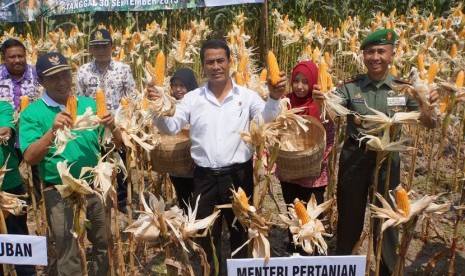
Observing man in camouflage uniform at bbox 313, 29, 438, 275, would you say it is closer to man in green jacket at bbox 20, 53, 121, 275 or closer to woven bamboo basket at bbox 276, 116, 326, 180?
woven bamboo basket at bbox 276, 116, 326, 180

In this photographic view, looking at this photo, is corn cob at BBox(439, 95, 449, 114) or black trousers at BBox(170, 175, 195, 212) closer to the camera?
corn cob at BBox(439, 95, 449, 114)

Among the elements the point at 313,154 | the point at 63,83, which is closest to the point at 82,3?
the point at 63,83

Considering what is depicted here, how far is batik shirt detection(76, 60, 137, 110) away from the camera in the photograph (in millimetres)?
4633

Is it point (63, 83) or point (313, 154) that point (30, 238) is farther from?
point (313, 154)

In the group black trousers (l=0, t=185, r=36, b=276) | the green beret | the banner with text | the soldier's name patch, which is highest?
the banner with text

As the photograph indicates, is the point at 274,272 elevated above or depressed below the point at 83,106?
below

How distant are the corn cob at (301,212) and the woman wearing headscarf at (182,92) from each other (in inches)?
61.5

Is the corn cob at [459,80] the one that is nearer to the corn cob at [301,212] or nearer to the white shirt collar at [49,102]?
the corn cob at [301,212]

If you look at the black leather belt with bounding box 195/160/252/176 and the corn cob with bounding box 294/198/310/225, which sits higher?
the black leather belt with bounding box 195/160/252/176

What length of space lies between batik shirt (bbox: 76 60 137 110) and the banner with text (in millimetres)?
6226

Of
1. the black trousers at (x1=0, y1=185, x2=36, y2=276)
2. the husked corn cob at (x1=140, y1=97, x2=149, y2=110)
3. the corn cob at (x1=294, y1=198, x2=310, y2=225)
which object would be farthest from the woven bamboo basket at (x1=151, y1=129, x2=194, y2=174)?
the corn cob at (x1=294, y1=198, x2=310, y2=225)

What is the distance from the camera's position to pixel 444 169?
6172 mm

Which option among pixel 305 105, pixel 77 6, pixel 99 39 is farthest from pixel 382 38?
pixel 77 6

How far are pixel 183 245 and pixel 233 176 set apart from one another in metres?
0.87
